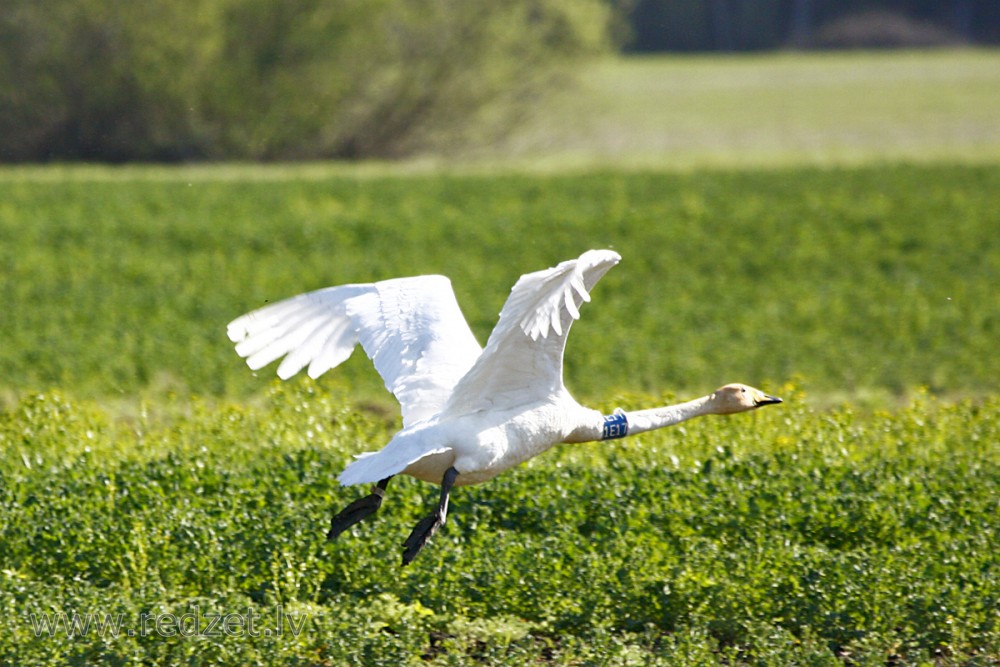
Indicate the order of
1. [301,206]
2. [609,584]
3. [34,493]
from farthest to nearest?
[301,206] → [34,493] → [609,584]

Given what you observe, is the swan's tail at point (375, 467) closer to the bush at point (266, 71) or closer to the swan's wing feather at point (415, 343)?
the swan's wing feather at point (415, 343)

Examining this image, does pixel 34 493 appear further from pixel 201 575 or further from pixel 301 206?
pixel 301 206

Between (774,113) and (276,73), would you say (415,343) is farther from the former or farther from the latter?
(774,113)

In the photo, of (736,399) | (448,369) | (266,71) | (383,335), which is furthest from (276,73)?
(736,399)

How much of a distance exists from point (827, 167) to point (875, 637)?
2236cm

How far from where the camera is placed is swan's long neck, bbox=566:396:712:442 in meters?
7.01

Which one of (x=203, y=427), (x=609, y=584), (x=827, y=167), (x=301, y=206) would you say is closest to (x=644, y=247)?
(x=301, y=206)

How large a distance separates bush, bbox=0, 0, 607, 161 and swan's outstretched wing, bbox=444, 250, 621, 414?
27756 mm

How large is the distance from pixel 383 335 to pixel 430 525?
112 cm

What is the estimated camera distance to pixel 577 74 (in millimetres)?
36594

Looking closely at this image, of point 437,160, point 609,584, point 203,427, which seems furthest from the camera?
point 437,160

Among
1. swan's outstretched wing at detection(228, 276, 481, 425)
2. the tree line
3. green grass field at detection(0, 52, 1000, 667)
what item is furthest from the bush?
swan's outstretched wing at detection(228, 276, 481, 425)

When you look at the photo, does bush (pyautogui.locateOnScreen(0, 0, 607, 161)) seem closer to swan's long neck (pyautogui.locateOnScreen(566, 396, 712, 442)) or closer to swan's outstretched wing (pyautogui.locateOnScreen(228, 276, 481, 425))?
swan's outstretched wing (pyautogui.locateOnScreen(228, 276, 481, 425))

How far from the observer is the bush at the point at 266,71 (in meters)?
33.0
